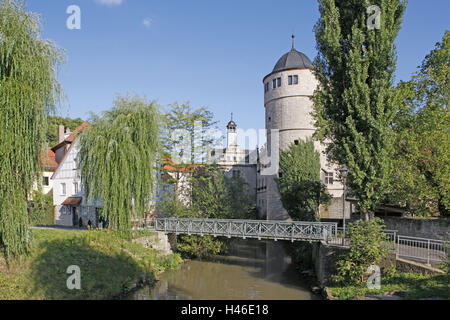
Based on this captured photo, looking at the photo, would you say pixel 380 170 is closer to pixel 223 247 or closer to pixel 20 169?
pixel 223 247

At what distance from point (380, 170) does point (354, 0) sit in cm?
790

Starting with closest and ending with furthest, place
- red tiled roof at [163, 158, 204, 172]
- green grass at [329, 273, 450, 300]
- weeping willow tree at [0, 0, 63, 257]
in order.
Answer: green grass at [329, 273, 450, 300] < weeping willow tree at [0, 0, 63, 257] < red tiled roof at [163, 158, 204, 172]

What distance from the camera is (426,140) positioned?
53.6ft

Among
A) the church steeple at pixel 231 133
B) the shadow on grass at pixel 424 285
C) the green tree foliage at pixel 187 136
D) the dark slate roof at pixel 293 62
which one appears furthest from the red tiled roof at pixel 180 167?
the shadow on grass at pixel 424 285

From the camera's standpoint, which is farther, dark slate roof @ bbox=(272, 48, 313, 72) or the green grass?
dark slate roof @ bbox=(272, 48, 313, 72)

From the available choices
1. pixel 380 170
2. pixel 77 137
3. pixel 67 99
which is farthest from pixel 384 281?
pixel 77 137

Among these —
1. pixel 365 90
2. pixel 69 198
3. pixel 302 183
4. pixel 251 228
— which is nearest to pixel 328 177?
pixel 302 183

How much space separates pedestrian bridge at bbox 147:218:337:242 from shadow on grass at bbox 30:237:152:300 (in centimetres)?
426

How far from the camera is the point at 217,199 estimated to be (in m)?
22.8

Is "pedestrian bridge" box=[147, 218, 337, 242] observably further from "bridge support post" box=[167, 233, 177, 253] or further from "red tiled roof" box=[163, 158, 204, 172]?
"red tiled roof" box=[163, 158, 204, 172]

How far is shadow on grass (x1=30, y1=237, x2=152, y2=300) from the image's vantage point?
12.4 m

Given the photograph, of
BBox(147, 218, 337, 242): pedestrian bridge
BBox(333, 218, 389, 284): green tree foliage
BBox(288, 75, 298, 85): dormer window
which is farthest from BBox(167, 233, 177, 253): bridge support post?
BBox(288, 75, 298, 85): dormer window

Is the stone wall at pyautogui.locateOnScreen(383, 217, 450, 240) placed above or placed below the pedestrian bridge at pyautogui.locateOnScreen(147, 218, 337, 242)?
above

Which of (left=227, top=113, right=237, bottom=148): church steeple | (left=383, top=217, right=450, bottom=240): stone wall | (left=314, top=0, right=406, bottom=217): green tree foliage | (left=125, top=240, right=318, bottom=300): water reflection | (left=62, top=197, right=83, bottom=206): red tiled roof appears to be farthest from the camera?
(left=227, top=113, right=237, bottom=148): church steeple
